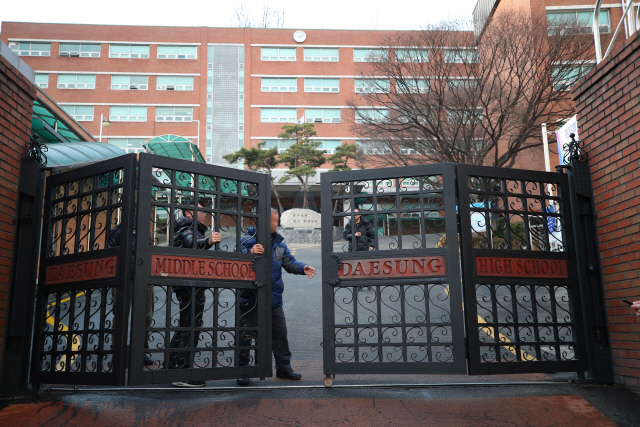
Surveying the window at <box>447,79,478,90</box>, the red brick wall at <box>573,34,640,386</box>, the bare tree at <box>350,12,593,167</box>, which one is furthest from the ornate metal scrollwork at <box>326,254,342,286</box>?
the window at <box>447,79,478,90</box>

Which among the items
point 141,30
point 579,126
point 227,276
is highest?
point 141,30

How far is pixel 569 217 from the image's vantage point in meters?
5.61

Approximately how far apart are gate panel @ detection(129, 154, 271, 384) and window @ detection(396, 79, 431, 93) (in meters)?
14.4

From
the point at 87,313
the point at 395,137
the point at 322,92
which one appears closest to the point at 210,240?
the point at 87,313

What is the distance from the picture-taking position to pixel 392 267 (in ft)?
17.3

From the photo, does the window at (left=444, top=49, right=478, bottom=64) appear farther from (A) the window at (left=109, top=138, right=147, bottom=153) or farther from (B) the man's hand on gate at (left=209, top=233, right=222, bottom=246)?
(A) the window at (left=109, top=138, right=147, bottom=153)

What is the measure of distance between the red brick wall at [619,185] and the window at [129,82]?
4443 cm

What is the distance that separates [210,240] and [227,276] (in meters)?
0.40

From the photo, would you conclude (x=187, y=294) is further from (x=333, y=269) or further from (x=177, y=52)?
(x=177, y=52)

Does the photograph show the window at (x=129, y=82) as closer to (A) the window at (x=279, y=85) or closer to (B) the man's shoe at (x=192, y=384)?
(A) the window at (x=279, y=85)

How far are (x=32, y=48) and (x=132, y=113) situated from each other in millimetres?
9979

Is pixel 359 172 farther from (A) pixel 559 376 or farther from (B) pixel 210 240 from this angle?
(A) pixel 559 376

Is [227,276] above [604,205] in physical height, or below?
below

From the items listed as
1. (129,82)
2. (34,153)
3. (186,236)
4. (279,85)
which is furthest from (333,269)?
(129,82)
